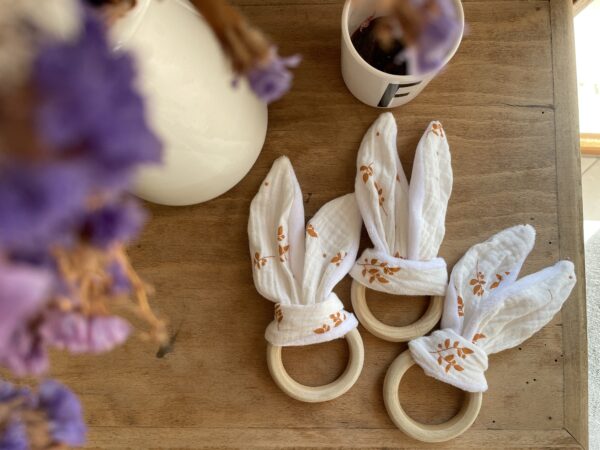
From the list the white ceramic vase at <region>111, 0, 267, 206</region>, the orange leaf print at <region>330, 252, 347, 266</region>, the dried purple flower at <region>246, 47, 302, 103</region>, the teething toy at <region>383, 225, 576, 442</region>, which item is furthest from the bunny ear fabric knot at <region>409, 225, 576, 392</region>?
the dried purple flower at <region>246, 47, 302, 103</region>

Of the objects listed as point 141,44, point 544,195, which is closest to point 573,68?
point 544,195

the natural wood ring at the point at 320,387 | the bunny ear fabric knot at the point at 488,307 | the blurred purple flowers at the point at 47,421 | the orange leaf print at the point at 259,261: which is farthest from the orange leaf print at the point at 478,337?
the blurred purple flowers at the point at 47,421

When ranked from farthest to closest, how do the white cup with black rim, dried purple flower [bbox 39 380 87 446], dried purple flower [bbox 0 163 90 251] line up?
the white cup with black rim
dried purple flower [bbox 39 380 87 446]
dried purple flower [bbox 0 163 90 251]

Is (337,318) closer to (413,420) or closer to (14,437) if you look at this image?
(413,420)

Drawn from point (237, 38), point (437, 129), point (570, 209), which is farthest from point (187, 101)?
point (570, 209)

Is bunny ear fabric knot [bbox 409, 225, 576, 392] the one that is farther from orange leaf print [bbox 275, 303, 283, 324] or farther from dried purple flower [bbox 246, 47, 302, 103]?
dried purple flower [bbox 246, 47, 302, 103]

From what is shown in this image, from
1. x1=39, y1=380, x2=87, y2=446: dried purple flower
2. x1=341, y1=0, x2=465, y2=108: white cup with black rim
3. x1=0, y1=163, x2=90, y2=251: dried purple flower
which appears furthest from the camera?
x1=341, y1=0, x2=465, y2=108: white cup with black rim

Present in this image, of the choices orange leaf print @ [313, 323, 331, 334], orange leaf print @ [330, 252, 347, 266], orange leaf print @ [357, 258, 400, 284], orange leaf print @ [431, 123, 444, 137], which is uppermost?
orange leaf print @ [431, 123, 444, 137]

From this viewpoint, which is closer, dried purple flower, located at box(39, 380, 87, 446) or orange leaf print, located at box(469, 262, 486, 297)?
dried purple flower, located at box(39, 380, 87, 446)
